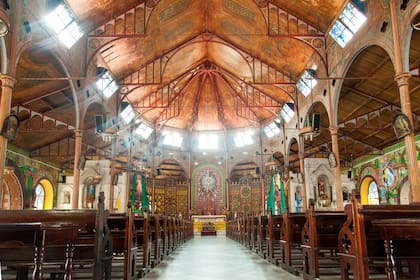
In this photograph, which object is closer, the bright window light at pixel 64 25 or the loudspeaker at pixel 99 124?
the bright window light at pixel 64 25

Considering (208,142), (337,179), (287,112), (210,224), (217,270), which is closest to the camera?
(217,270)

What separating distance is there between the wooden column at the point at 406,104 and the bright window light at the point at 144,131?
21.4 metres

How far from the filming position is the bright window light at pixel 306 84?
20323mm

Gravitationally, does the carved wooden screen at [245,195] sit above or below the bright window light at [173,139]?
below

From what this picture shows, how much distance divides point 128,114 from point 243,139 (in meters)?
11.9

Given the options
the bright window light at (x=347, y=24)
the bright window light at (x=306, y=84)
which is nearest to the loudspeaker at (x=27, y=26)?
the bright window light at (x=347, y=24)

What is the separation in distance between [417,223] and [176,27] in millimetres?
19403

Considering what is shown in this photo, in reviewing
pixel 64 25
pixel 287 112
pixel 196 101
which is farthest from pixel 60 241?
pixel 196 101

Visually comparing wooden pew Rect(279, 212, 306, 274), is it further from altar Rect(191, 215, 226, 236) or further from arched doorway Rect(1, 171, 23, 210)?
altar Rect(191, 215, 226, 236)

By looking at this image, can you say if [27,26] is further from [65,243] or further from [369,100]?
[369,100]

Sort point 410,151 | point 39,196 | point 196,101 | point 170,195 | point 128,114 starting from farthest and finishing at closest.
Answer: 1. point 170,195
2. point 196,101
3. point 128,114
4. point 39,196
5. point 410,151

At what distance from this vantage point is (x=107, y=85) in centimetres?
2108

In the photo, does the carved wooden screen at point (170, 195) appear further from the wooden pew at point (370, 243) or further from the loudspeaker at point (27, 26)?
the wooden pew at point (370, 243)

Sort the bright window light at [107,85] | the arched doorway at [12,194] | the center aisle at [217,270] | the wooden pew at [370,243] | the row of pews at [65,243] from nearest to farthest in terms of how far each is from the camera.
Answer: the row of pews at [65,243] < the wooden pew at [370,243] < the center aisle at [217,270] < the bright window light at [107,85] < the arched doorway at [12,194]
